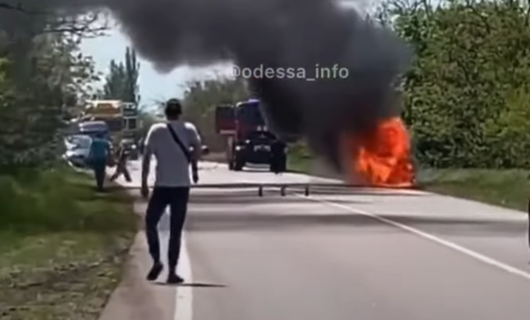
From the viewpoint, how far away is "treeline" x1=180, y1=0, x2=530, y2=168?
147ft

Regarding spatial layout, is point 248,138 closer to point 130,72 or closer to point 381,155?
point 381,155

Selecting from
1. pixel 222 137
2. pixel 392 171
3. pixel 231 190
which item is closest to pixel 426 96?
pixel 392 171

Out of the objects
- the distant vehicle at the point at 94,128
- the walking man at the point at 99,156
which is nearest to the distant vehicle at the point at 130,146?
the distant vehicle at the point at 94,128

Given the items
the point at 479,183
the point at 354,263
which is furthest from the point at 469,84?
the point at 354,263

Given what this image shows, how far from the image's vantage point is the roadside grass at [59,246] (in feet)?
44.2

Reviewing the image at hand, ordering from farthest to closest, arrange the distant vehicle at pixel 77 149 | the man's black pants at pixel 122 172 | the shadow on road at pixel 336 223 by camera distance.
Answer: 1. the distant vehicle at pixel 77 149
2. the man's black pants at pixel 122 172
3. the shadow on road at pixel 336 223

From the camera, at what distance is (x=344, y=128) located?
37.8m

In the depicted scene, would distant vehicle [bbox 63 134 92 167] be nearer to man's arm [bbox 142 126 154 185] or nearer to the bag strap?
man's arm [bbox 142 126 154 185]

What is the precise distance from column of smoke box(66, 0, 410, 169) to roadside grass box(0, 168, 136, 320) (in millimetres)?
3950

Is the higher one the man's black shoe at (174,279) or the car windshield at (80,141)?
the man's black shoe at (174,279)

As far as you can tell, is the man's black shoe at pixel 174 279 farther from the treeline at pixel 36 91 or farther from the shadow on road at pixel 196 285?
the treeline at pixel 36 91

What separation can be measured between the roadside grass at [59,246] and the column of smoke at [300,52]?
3950 millimetres

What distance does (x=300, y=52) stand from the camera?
38531mm

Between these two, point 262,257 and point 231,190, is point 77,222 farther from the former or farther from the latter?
point 231,190
